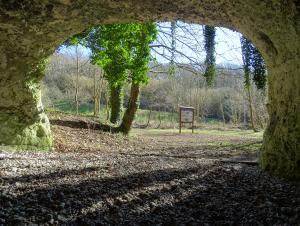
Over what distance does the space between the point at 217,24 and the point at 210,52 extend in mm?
7304

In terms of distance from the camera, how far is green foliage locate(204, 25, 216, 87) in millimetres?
13992

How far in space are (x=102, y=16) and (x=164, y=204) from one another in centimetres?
380

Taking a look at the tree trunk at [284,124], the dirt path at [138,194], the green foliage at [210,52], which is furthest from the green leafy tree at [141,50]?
the dirt path at [138,194]

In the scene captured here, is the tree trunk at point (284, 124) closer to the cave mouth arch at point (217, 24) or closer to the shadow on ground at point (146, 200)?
the cave mouth arch at point (217, 24)

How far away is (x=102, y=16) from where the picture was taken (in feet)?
22.8

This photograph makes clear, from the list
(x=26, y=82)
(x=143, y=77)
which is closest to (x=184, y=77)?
(x=143, y=77)

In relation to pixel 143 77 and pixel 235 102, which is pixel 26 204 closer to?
pixel 143 77

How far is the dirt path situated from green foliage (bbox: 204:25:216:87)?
7.90 metres

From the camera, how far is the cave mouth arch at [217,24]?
604 cm

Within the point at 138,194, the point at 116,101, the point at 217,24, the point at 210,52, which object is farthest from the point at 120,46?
the point at 138,194

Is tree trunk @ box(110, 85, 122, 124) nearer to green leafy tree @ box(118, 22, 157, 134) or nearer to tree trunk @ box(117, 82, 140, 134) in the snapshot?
tree trunk @ box(117, 82, 140, 134)

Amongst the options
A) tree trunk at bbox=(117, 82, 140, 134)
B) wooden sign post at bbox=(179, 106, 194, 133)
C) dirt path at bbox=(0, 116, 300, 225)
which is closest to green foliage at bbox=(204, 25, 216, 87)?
tree trunk at bbox=(117, 82, 140, 134)

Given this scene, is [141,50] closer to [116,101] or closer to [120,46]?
[120,46]

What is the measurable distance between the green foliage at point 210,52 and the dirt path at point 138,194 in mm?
7896
